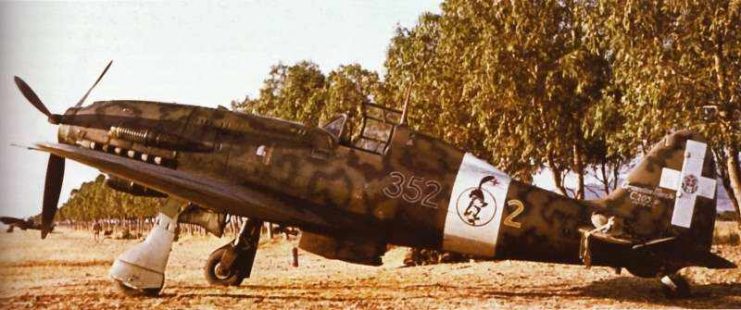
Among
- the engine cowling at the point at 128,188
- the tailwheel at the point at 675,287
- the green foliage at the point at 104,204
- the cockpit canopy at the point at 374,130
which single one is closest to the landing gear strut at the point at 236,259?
the engine cowling at the point at 128,188

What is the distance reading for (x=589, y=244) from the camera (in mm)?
7055

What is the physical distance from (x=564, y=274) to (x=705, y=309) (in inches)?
166

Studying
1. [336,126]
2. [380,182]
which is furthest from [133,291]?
[380,182]

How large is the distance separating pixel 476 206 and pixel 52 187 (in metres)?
6.13

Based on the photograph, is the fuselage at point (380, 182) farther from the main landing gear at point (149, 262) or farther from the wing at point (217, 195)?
the main landing gear at point (149, 262)

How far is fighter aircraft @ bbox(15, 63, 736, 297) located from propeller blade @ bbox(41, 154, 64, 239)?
1.46 metres

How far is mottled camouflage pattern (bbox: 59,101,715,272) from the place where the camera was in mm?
7336

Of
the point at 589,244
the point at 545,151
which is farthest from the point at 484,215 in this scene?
the point at 545,151

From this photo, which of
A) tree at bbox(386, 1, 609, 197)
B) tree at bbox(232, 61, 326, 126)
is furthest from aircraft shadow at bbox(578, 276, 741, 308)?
tree at bbox(232, 61, 326, 126)

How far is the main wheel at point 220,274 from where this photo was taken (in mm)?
8805

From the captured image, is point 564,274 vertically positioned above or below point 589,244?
below

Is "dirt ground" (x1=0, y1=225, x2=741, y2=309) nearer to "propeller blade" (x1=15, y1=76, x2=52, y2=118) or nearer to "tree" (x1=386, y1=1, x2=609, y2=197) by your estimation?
"propeller blade" (x1=15, y1=76, x2=52, y2=118)

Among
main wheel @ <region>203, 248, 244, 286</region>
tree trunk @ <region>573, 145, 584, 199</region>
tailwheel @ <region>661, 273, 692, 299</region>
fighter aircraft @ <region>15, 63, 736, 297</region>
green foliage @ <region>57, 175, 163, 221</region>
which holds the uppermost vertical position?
tree trunk @ <region>573, 145, 584, 199</region>

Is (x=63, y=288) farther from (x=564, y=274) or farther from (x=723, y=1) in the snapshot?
(x=723, y=1)
